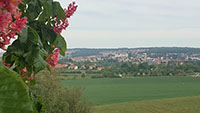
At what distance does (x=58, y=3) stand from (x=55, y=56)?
0.48m

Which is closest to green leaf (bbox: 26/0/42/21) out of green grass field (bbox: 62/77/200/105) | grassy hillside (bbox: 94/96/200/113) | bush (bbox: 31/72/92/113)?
bush (bbox: 31/72/92/113)

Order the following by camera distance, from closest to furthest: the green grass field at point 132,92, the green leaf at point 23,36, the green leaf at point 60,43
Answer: the green leaf at point 23,36 < the green leaf at point 60,43 < the green grass field at point 132,92

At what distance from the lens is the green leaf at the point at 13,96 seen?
86 cm

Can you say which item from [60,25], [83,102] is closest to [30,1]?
[60,25]

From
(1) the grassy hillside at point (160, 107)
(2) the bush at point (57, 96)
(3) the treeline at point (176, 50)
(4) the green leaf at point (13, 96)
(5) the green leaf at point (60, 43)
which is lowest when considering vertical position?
(1) the grassy hillside at point (160, 107)

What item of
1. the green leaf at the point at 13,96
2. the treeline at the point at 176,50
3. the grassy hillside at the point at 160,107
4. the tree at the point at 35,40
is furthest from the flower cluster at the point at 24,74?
the treeline at the point at 176,50

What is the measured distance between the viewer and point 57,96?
28062 millimetres

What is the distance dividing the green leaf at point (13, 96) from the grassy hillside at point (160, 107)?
47.0m

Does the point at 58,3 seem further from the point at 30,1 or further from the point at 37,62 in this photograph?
the point at 37,62

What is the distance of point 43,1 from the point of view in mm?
2256

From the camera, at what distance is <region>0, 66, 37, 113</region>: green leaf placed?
86cm

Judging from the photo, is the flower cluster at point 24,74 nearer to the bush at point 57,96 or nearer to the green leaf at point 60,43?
the green leaf at point 60,43

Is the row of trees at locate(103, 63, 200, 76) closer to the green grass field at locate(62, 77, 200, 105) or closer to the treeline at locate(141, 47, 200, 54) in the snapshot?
the green grass field at locate(62, 77, 200, 105)

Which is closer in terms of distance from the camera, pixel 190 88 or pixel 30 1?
pixel 30 1
